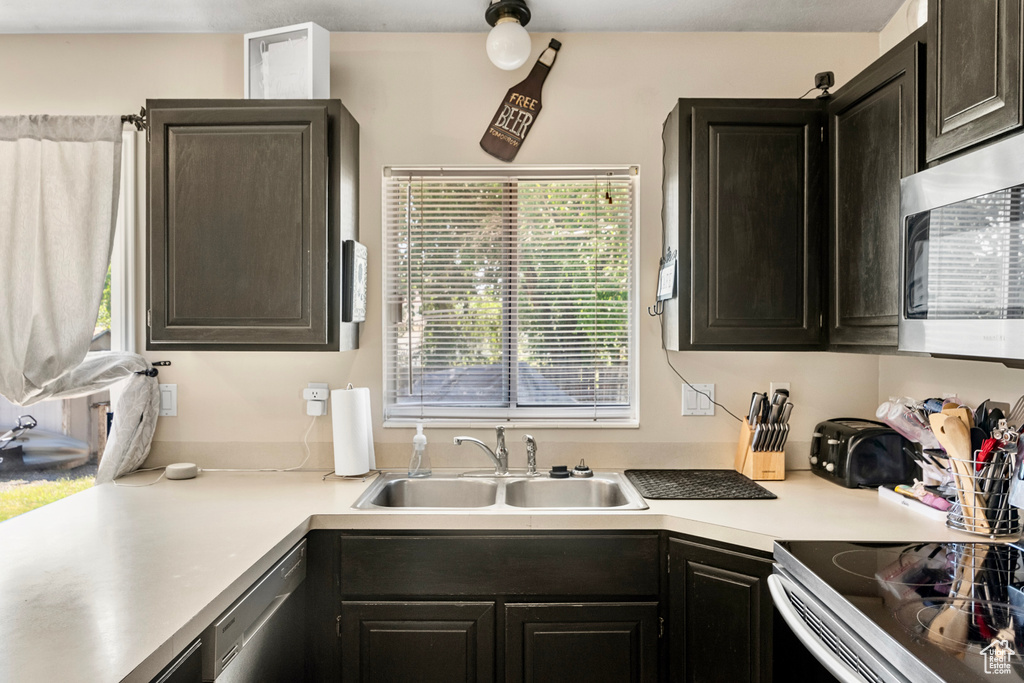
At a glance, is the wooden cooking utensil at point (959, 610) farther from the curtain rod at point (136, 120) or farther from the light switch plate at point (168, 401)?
the curtain rod at point (136, 120)

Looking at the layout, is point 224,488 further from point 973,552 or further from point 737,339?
point 973,552

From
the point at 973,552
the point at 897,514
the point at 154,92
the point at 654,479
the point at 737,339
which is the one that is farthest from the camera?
the point at 154,92

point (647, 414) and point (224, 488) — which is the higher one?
point (647, 414)

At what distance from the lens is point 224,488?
2039 mm

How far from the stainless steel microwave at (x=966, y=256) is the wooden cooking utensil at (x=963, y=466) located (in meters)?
0.24

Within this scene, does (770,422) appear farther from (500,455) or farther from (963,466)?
(500,455)

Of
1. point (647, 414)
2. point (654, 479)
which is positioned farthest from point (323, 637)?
point (647, 414)

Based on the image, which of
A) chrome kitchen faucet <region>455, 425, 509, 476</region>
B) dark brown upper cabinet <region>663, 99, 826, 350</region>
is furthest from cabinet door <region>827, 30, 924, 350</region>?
chrome kitchen faucet <region>455, 425, 509, 476</region>

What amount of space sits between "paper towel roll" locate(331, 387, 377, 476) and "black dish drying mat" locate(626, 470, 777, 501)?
37.5 inches

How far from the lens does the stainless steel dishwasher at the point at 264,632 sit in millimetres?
1241

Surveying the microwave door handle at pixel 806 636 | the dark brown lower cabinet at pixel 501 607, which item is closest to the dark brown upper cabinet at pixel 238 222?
the dark brown lower cabinet at pixel 501 607

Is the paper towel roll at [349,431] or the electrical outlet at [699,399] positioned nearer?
the paper towel roll at [349,431]

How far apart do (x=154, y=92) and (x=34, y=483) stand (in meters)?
1.50

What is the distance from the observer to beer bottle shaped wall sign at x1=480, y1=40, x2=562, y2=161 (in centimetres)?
232
